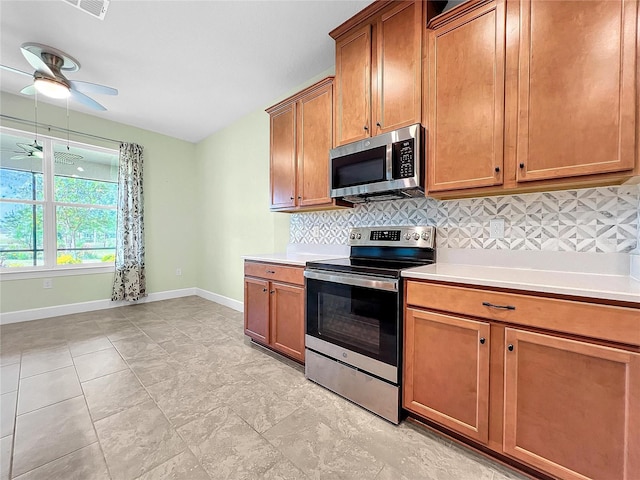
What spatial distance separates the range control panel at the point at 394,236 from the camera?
78.3 inches

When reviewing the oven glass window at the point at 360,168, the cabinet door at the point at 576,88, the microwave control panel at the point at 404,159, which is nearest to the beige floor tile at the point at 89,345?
the oven glass window at the point at 360,168

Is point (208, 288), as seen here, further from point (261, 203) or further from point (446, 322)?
point (446, 322)

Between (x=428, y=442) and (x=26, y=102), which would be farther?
(x=26, y=102)

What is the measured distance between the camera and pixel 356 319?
1799 mm

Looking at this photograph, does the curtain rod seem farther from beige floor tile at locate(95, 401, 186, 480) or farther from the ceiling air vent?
beige floor tile at locate(95, 401, 186, 480)

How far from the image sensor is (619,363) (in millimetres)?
1022

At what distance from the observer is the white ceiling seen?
6.63 ft

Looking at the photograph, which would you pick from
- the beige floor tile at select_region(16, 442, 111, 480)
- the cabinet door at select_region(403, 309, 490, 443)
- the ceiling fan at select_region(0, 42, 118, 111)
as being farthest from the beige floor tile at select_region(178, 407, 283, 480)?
the ceiling fan at select_region(0, 42, 118, 111)

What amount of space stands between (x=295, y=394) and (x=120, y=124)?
4.72 m

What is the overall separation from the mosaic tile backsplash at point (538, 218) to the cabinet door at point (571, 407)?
0.71m

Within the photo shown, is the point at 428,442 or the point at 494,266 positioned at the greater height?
the point at 494,266

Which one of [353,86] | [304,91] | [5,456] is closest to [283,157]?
[304,91]

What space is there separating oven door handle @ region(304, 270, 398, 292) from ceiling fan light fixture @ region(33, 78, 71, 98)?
2.97 m

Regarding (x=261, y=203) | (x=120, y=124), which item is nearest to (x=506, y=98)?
(x=261, y=203)
